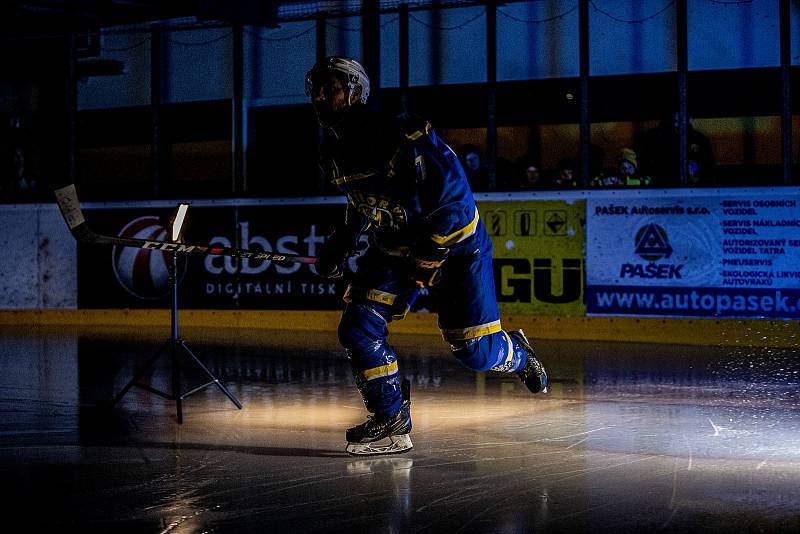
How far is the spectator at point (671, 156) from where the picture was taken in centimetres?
1452

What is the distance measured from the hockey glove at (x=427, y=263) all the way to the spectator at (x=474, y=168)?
8961 mm

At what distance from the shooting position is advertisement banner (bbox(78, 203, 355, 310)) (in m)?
15.6

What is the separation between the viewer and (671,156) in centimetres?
1467

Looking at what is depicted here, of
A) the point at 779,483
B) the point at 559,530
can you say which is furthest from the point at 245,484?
the point at 779,483

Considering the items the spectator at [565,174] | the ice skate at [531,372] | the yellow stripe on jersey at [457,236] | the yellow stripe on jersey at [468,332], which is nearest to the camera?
the yellow stripe on jersey at [457,236]

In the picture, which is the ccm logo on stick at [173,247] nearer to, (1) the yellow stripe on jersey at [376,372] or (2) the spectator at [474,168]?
(1) the yellow stripe on jersey at [376,372]

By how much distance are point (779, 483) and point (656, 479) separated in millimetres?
557

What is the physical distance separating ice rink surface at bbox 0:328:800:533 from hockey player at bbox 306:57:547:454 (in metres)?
0.44

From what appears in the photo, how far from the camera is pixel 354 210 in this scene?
6.84 metres

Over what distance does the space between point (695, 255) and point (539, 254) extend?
1.83m

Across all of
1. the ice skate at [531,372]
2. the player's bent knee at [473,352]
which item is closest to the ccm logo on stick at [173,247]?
the player's bent knee at [473,352]

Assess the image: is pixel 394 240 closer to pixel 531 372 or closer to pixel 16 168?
pixel 531 372

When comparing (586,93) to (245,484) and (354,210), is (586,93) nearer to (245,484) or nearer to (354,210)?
(354,210)

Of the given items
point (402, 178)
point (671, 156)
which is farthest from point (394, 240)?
point (671, 156)
